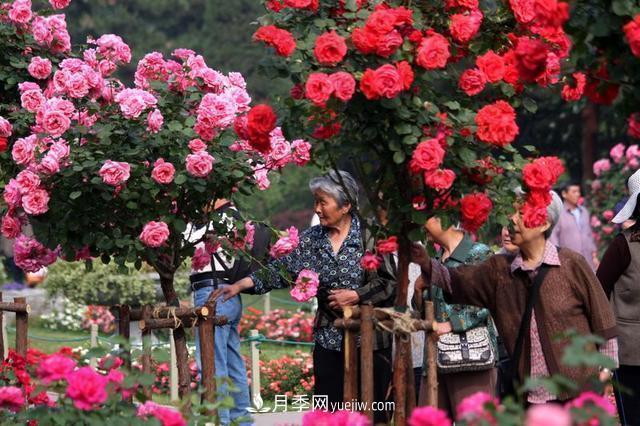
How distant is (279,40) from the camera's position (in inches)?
189

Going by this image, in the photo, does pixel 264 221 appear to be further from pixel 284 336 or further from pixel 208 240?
pixel 284 336

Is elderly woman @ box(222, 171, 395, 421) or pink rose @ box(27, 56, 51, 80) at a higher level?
pink rose @ box(27, 56, 51, 80)

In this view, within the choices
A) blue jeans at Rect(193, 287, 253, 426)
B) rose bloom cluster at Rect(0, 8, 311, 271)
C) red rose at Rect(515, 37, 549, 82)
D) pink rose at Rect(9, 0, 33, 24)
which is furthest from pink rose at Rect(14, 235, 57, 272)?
red rose at Rect(515, 37, 549, 82)

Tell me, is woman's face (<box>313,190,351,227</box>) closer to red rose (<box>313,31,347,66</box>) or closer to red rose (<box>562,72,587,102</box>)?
red rose (<box>562,72,587,102</box>)

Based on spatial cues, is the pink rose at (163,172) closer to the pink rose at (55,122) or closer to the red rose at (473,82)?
the pink rose at (55,122)

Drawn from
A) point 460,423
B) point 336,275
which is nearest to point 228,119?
point 336,275

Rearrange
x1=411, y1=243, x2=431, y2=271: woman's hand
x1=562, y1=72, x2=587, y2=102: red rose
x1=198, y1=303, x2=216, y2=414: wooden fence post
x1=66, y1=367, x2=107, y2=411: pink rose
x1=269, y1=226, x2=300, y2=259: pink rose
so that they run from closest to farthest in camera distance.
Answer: x1=66, y1=367, x2=107, y2=411: pink rose, x1=562, y1=72, x2=587, y2=102: red rose, x1=411, y1=243, x2=431, y2=271: woman's hand, x1=198, y1=303, x2=216, y2=414: wooden fence post, x1=269, y1=226, x2=300, y2=259: pink rose

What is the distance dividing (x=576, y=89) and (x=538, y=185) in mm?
373

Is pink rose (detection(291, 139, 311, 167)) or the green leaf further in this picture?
pink rose (detection(291, 139, 311, 167))

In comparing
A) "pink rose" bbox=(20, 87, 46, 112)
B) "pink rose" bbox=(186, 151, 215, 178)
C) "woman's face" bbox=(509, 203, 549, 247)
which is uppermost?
"pink rose" bbox=(20, 87, 46, 112)

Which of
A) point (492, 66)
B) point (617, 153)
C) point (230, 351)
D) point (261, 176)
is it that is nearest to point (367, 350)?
point (492, 66)

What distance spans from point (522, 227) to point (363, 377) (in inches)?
34.1

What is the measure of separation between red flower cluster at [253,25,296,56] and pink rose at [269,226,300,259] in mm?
1949

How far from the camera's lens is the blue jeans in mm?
8047
